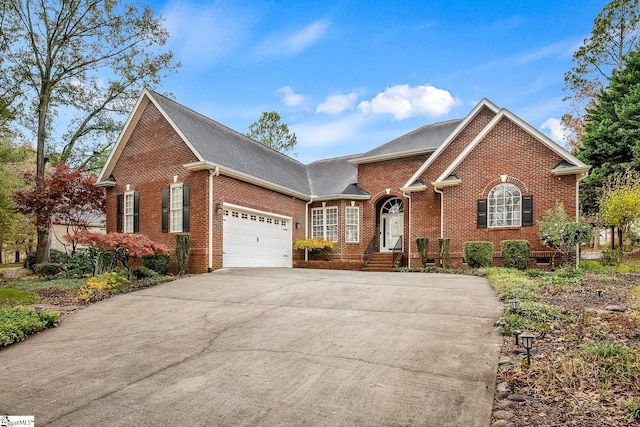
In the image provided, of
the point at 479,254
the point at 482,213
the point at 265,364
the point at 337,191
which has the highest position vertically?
the point at 337,191

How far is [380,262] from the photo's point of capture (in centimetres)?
1811

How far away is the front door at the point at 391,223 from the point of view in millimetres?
19375

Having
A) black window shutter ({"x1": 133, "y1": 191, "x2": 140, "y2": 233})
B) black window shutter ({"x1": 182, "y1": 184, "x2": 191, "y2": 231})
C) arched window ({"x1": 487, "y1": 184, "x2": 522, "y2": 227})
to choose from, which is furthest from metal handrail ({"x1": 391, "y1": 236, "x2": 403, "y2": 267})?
black window shutter ({"x1": 133, "y1": 191, "x2": 140, "y2": 233})

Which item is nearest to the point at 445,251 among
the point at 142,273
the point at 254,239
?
the point at 254,239

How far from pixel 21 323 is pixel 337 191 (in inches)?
597

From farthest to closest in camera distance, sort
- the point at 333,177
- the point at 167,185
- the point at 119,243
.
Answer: the point at 333,177, the point at 167,185, the point at 119,243

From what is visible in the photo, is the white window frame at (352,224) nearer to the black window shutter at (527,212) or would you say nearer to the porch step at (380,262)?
the porch step at (380,262)

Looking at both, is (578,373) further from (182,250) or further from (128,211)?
(128,211)

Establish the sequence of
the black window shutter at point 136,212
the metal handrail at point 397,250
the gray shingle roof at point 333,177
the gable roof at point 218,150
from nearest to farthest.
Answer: the gable roof at point 218,150 < the black window shutter at point 136,212 < the metal handrail at point 397,250 < the gray shingle roof at point 333,177

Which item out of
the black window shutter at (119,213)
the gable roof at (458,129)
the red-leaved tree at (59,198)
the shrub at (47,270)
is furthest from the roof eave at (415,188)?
the shrub at (47,270)

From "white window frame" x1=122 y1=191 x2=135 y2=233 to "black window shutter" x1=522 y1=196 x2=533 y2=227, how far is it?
15.5 metres

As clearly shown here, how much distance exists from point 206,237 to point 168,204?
2562 millimetres

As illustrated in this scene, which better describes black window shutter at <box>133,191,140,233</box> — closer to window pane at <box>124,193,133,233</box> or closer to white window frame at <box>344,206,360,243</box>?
window pane at <box>124,193,133,233</box>

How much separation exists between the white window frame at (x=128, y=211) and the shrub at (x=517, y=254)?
1486 cm
